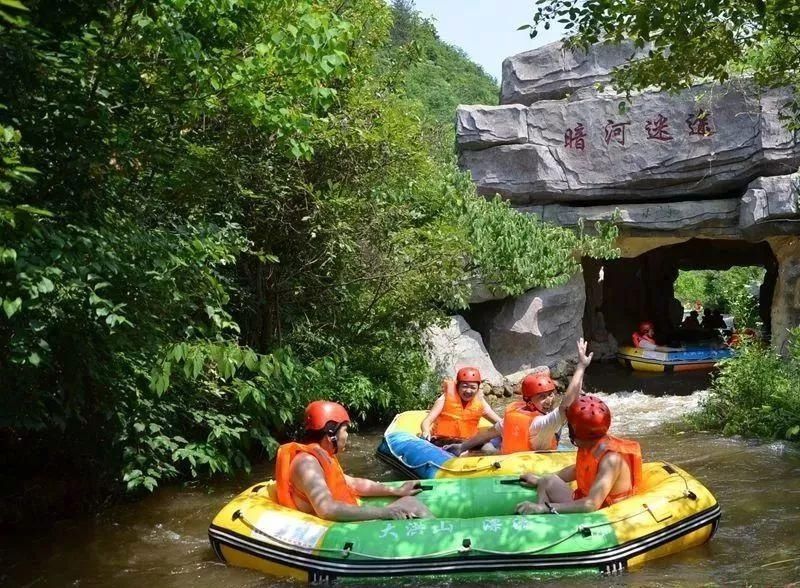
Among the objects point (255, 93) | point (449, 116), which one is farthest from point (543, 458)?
point (449, 116)

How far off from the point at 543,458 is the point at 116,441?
3.17 metres

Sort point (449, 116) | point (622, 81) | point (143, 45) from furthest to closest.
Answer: point (449, 116), point (622, 81), point (143, 45)

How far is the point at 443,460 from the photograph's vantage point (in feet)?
22.0

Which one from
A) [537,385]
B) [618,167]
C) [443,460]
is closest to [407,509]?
[443,460]

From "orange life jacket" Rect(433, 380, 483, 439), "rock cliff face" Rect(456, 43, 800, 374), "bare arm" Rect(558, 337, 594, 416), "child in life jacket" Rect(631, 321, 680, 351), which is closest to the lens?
"bare arm" Rect(558, 337, 594, 416)

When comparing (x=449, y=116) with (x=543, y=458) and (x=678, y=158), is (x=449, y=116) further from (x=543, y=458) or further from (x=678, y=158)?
(x=543, y=458)

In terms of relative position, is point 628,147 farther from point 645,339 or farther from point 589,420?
point 589,420

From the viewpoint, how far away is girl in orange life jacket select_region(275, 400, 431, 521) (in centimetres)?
505

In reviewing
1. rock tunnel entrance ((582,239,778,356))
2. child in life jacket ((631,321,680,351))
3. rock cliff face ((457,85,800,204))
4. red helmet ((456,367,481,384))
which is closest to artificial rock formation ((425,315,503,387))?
rock cliff face ((457,85,800,204))

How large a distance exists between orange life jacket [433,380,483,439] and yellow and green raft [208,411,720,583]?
228cm

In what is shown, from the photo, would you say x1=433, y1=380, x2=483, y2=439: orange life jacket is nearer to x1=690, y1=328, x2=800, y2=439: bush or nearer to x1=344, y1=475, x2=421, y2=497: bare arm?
x1=344, y1=475, x2=421, y2=497: bare arm

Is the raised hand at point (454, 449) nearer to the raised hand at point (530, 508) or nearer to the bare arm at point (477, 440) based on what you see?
the bare arm at point (477, 440)

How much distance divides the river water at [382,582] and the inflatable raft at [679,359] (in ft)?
23.9

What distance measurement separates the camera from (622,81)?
6199 millimetres
